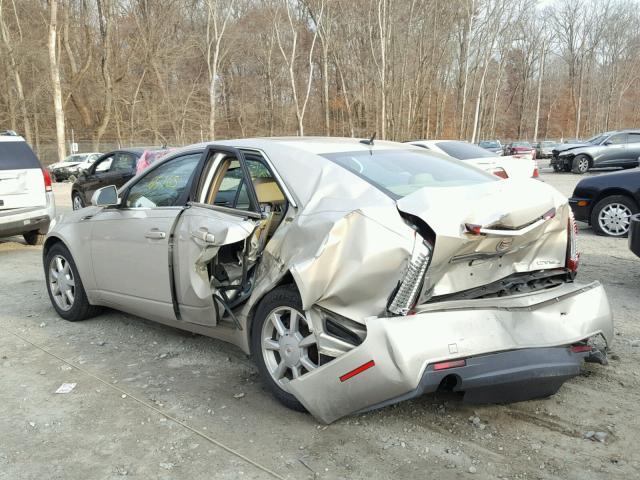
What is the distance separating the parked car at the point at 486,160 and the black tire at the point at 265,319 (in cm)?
691

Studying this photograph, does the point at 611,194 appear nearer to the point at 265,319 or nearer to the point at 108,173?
the point at 265,319

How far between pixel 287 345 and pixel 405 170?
4.38 ft

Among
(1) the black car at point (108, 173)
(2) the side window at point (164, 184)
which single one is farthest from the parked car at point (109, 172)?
(2) the side window at point (164, 184)

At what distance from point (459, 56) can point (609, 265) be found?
42081 millimetres

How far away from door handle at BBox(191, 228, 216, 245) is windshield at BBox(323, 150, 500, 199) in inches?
34.5

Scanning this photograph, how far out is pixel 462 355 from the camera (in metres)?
2.75

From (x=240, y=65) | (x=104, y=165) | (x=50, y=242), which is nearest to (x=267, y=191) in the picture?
(x=50, y=242)

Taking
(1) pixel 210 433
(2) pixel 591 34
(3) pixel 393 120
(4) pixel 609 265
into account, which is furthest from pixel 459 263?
(2) pixel 591 34

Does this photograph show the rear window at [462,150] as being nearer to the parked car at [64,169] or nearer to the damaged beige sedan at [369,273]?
the damaged beige sedan at [369,273]

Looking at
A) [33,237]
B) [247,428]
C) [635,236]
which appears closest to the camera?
[247,428]

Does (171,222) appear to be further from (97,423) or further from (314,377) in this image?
(314,377)

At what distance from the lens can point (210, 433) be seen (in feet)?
10.3

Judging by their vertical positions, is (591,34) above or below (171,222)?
above

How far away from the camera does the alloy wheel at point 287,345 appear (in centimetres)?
317
